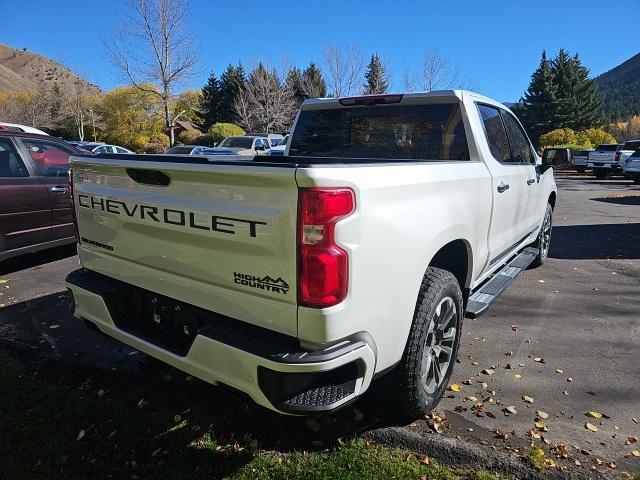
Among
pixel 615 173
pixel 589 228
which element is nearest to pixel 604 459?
pixel 589 228

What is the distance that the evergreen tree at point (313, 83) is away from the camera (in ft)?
161

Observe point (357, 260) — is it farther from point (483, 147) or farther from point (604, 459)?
point (483, 147)

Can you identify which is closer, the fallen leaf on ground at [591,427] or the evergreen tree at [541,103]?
the fallen leaf on ground at [591,427]

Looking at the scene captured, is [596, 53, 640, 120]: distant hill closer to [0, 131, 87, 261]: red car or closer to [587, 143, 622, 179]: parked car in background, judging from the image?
[587, 143, 622, 179]: parked car in background

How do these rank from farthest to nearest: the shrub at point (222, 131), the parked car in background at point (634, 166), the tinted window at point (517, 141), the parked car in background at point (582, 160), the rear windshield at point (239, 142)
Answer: the shrub at point (222, 131) → the parked car in background at point (582, 160) → the rear windshield at point (239, 142) → the parked car in background at point (634, 166) → the tinted window at point (517, 141)

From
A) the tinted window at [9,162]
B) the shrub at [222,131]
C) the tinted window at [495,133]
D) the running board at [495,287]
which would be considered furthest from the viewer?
the shrub at [222,131]

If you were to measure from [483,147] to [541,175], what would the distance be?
81.5 inches

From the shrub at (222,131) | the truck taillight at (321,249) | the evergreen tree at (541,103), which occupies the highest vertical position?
the evergreen tree at (541,103)

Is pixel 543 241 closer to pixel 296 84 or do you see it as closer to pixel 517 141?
pixel 517 141

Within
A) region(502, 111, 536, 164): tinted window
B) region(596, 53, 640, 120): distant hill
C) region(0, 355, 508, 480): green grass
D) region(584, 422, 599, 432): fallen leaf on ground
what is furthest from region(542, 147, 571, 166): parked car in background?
region(596, 53, 640, 120): distant hill

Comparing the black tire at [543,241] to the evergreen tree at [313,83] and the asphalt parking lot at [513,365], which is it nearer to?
the asphalt parking lot at [513,365]

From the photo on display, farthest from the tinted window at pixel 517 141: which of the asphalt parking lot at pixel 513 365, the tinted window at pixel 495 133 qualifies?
the asphalt parking lot at pixel 513 365

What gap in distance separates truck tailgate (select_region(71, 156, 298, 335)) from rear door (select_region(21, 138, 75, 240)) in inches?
143

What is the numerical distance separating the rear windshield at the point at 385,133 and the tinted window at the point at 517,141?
42.7 inches
